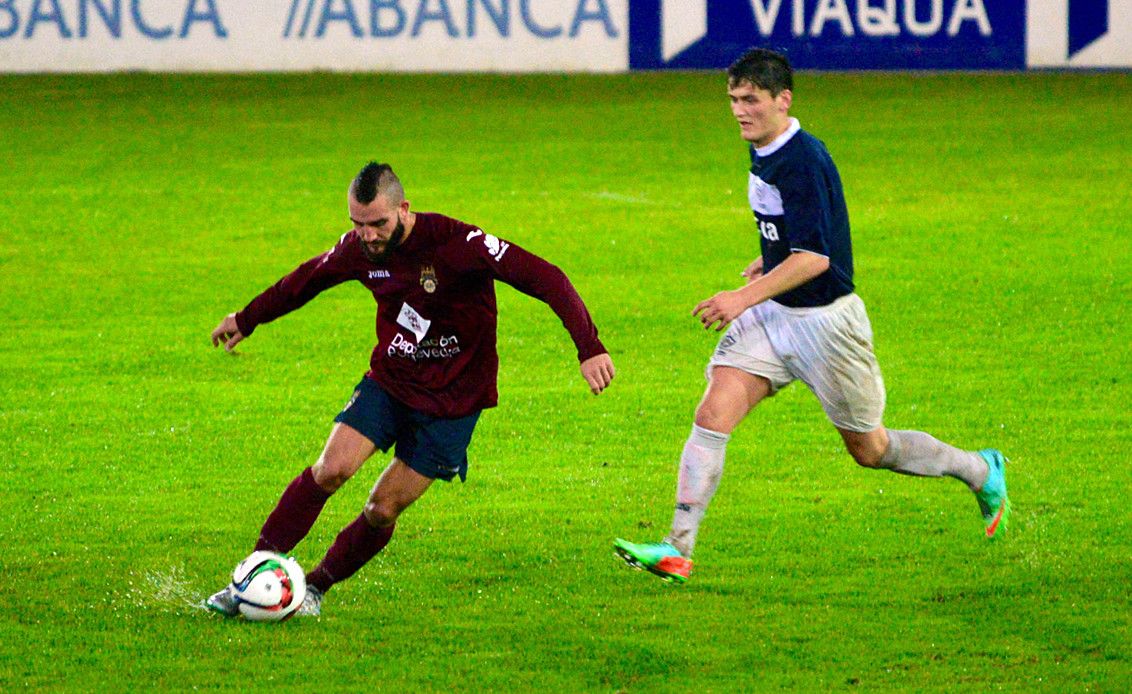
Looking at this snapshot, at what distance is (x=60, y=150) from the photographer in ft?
69.9

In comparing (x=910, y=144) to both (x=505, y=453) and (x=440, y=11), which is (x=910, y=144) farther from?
(x=505, y=453)

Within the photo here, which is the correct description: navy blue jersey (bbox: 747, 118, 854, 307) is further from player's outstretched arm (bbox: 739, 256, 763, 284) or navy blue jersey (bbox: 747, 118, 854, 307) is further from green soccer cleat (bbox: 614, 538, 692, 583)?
green soccer cleat (bbox: 614, 538, 692, 583)

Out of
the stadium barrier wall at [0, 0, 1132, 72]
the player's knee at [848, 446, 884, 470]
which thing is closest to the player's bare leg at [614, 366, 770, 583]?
the player's knee at [848, 446, 884, 470]

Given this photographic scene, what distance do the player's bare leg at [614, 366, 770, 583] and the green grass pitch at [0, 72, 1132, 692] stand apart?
25 cm

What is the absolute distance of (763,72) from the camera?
258 inches

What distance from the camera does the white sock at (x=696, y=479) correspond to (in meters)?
6.52

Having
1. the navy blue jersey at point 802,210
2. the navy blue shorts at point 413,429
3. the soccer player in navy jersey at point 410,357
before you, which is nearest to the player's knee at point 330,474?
the soccer player in navy jersey at point 410,357

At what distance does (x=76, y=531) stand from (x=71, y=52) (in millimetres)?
23561

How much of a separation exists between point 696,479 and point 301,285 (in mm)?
1535

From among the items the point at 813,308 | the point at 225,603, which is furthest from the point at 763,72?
the point at 225,603

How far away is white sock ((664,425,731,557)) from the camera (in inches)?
257

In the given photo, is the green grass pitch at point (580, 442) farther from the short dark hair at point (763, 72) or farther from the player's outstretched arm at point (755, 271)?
the short dark hair at point (763, 72)

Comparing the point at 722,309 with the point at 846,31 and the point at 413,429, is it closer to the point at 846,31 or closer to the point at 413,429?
the point at 413,429

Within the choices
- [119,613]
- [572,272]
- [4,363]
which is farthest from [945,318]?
[119,613]
